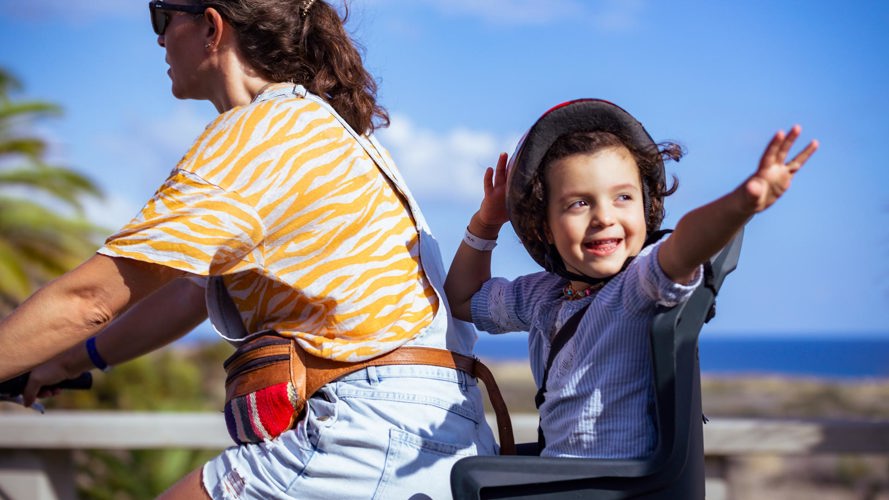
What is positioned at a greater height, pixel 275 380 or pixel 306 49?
pixel 306 49

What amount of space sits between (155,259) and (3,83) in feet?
43.7

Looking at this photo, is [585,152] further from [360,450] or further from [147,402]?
[147,402]

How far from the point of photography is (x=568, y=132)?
2.06 meters

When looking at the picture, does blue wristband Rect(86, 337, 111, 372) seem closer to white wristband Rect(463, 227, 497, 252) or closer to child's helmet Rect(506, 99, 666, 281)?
→ white wristband Rect(463, 227, 497, 252)

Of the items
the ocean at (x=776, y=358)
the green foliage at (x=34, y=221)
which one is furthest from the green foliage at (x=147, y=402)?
the ocean at (x=776, y=358)

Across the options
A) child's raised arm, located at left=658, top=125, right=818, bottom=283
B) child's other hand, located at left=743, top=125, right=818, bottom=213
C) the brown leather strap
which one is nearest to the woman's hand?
the brown leather strap

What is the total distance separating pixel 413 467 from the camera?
1.97m

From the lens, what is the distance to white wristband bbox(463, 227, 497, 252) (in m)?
2.42

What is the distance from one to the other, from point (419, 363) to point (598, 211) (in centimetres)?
49

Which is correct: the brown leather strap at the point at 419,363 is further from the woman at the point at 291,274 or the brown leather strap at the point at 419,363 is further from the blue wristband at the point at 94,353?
the blue wristband at the point at 94,353

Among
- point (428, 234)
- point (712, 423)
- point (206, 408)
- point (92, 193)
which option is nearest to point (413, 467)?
point (428, 234)

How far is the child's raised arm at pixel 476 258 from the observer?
239 centimetres

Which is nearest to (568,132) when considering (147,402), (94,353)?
(94,353)

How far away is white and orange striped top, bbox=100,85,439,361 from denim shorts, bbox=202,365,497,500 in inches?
3.2
